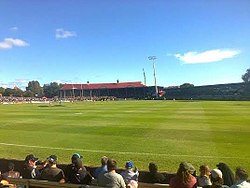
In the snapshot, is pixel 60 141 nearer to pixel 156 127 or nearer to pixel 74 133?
pixel 74 133

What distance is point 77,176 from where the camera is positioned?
9.49 m

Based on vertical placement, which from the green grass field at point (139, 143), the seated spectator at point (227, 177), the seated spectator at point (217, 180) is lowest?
the green grass field at point (139, 143)

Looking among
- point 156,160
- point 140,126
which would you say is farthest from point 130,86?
point 156,160

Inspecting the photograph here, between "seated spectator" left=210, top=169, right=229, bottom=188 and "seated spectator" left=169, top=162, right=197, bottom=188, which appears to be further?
"seated spectator" left=210, top=169, right=229, bottom=188

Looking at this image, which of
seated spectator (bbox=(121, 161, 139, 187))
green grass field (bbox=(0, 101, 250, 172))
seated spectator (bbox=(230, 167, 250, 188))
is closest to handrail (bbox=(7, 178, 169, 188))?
seated spectator (bbox=(121, 161, 139, 187))

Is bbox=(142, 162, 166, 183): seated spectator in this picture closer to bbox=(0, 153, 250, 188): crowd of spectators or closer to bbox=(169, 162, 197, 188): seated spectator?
bbox=(0, 153, 250, 188): crowd of spectators

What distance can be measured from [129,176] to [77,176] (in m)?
1.47

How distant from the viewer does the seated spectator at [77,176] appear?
373 inches

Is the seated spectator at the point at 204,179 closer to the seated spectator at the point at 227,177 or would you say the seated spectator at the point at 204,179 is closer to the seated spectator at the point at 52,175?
the seated spectator at the point at 227,177

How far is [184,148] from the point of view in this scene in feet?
65.8

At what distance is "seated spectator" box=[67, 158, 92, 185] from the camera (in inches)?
373

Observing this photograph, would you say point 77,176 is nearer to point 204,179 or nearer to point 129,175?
point 129,175

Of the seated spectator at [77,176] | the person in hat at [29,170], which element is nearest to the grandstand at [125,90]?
the person in hat at [29,170]

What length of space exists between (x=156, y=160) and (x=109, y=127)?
12.4 metres
